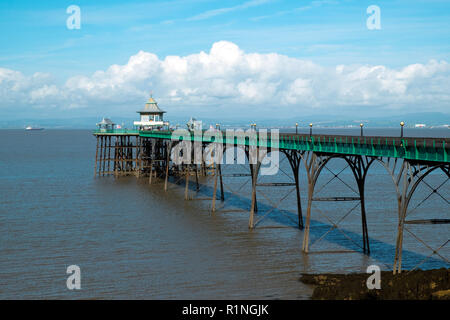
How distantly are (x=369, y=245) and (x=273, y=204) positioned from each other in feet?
A: 60.2

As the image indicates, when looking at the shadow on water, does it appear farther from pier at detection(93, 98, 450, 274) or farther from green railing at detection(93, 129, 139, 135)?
green railing at detection(93, 129, 139, 135)

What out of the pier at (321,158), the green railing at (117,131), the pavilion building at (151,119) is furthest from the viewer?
the pavilion building at (151,119)

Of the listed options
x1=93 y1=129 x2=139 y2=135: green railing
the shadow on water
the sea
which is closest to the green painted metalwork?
the sea

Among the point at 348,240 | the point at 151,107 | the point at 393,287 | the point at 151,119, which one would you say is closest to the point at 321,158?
the point at 348,240

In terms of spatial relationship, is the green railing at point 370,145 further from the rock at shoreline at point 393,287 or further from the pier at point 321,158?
the rock at shoreline at point 393,287

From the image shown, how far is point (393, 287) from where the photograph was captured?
77.2ft

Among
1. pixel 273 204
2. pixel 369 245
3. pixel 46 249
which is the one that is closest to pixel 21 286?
pixel 46 249

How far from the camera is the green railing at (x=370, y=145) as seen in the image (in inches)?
966

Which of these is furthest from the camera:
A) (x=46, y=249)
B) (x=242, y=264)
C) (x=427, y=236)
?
(x=427, y=236)

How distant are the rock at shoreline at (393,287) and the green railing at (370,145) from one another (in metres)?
5.04

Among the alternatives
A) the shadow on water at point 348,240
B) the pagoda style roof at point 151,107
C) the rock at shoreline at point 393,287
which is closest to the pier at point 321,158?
the shadow on water at point 348,240

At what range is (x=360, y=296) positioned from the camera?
23.0 metres

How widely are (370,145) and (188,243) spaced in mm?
13374
